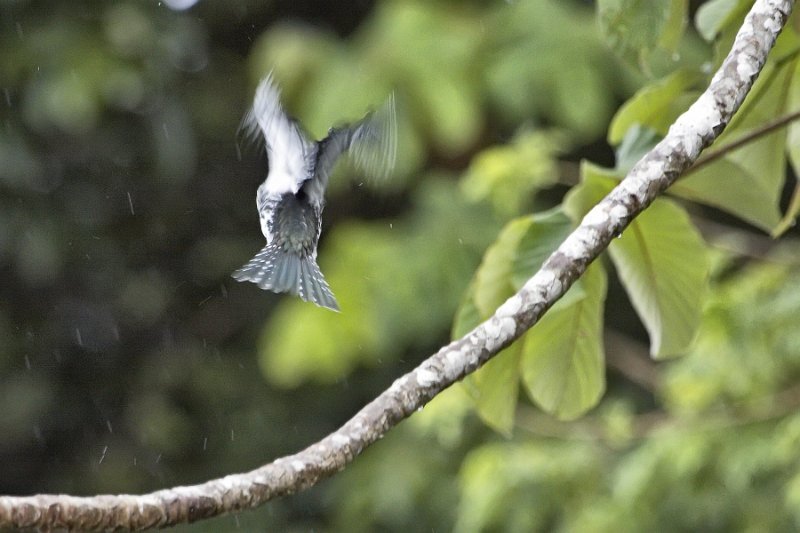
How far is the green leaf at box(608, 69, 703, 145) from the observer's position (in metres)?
1.51

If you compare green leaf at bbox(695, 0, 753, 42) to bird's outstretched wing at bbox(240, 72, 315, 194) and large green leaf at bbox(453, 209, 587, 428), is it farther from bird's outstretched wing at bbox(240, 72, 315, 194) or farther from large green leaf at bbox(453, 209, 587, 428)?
bird's outstretched wing at bbox(240, 72, 315, 194)

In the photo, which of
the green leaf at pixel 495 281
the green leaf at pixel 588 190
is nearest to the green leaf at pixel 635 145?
the green leaf at pixel 588 190

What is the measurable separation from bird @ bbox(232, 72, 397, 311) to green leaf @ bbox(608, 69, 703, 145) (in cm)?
39

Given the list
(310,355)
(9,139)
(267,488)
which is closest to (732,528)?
(310,355)

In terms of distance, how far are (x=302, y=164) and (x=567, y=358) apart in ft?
1.50

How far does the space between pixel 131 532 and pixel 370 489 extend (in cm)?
337

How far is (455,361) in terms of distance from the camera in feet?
3.25

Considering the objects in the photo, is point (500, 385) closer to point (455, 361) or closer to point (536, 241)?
point (536, 241)

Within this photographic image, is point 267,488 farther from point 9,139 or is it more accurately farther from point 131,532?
point 9,139

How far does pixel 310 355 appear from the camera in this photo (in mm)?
3395

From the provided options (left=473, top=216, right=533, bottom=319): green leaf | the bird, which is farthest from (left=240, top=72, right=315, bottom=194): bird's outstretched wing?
(left=473, top=216, right=533, bottom=319): green leaf

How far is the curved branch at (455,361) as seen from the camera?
792 mm

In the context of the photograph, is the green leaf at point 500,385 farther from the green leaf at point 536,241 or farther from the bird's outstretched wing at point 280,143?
the bird's outstretched wing at point 280,143

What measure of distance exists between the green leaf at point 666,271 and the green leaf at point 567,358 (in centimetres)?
6
